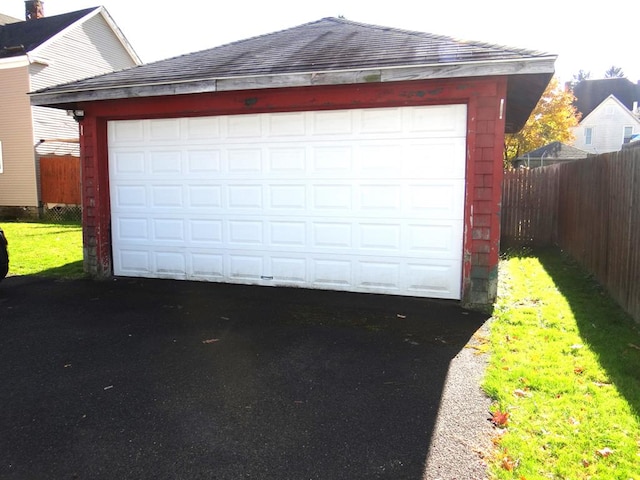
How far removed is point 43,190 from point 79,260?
398 inches

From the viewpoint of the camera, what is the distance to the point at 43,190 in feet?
58.8

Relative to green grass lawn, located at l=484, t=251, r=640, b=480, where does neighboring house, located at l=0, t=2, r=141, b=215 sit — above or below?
above

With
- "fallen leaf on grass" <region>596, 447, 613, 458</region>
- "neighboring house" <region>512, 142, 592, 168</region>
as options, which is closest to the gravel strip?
"fallen leaf on grass" <region>596, 447, 613, 458</region>

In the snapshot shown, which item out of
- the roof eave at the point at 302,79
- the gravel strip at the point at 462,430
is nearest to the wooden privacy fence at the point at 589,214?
the roof eave at the point at 302,79

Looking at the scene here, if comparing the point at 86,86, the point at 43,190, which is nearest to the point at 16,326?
the point at 86,86

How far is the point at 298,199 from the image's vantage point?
702cm

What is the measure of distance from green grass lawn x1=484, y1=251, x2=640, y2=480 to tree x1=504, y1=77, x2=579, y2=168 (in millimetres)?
19956

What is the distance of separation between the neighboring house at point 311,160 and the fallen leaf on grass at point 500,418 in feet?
9.59

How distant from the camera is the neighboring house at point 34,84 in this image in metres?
17.3

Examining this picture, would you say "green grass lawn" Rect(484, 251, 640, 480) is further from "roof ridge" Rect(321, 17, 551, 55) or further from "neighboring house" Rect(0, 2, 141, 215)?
"neighboring house" Rect(0, 2, 141, 215)

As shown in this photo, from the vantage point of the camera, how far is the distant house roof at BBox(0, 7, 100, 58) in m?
17.4

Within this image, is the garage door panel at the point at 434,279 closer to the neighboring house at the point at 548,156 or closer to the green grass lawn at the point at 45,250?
the green grass lawn at the point at 45,250

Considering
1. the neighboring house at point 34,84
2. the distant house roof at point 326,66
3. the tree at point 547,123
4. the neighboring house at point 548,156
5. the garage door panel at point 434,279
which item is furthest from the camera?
the tree at point 547,123

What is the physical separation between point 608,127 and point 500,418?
42717 mm
